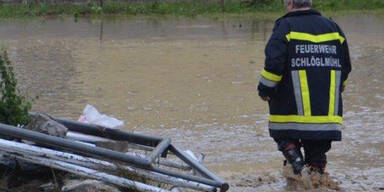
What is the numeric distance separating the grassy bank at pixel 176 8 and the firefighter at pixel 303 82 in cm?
2406

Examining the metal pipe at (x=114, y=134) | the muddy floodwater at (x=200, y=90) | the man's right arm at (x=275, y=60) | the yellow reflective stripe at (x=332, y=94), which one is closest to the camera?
the metal pipe at (x=114, y=134)

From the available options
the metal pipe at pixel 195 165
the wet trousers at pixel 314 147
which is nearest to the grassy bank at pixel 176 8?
the wet trousers at pixel 314 147

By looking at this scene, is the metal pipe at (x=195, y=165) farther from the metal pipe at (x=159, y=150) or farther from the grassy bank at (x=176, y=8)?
the grassy bank at (x=176, y=8)

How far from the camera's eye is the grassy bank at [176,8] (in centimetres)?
3095

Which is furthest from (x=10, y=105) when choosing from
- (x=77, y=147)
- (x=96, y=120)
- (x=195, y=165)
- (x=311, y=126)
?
(x=311, y=126)

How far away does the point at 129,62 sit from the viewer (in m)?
14.4

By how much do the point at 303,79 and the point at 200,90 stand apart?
5283mm

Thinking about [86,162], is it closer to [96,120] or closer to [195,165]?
[195,165]

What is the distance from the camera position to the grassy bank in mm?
30953

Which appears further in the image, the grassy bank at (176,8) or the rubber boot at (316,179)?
the grassy bank at (176,8)

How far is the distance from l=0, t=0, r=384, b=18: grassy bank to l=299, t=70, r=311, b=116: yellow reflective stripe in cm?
2417

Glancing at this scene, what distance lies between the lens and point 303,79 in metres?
5.77

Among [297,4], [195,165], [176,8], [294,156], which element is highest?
[297,4]

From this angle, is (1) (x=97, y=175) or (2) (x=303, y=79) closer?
(1) (x=97, y=175)
